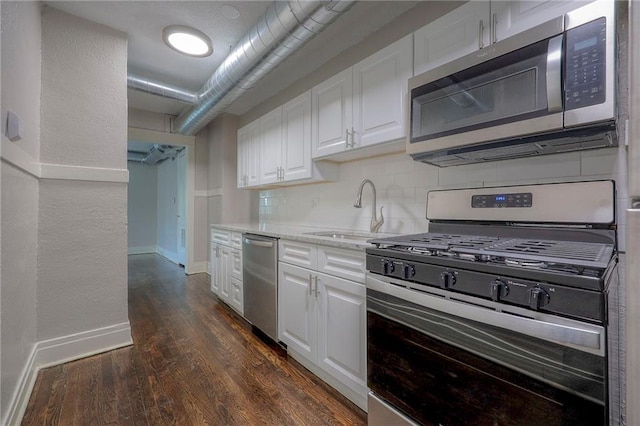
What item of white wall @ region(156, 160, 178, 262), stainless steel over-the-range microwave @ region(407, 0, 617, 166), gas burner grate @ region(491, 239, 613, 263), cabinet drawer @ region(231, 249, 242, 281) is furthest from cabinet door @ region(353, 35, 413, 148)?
white wall @ region(156, 160, 178, 262)

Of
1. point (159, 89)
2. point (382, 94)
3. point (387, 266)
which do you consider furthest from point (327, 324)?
point (159, 89)

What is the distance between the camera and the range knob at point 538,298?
0.76 metres

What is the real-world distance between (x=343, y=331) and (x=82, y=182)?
218 centimetres

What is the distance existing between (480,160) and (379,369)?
118 centimetres

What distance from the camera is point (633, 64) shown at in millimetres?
604

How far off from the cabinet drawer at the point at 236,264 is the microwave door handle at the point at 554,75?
239cm

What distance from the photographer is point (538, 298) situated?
77 cm

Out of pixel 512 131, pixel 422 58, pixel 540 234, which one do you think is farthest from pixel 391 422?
pixel 422 58

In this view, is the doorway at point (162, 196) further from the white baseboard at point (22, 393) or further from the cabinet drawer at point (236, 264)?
the white baseboard at point (22, 393)

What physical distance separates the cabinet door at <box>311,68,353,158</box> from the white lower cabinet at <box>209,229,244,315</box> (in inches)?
48.0

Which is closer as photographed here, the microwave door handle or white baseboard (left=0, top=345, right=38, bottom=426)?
the microwave door handle

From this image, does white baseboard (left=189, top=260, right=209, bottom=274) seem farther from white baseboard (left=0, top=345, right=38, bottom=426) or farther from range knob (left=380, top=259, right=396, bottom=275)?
range knob (left=380, top=259, right=396, bottom=275)

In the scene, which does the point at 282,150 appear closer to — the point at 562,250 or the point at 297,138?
the point at 297,138

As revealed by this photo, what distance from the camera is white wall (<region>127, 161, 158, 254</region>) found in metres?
6.53
